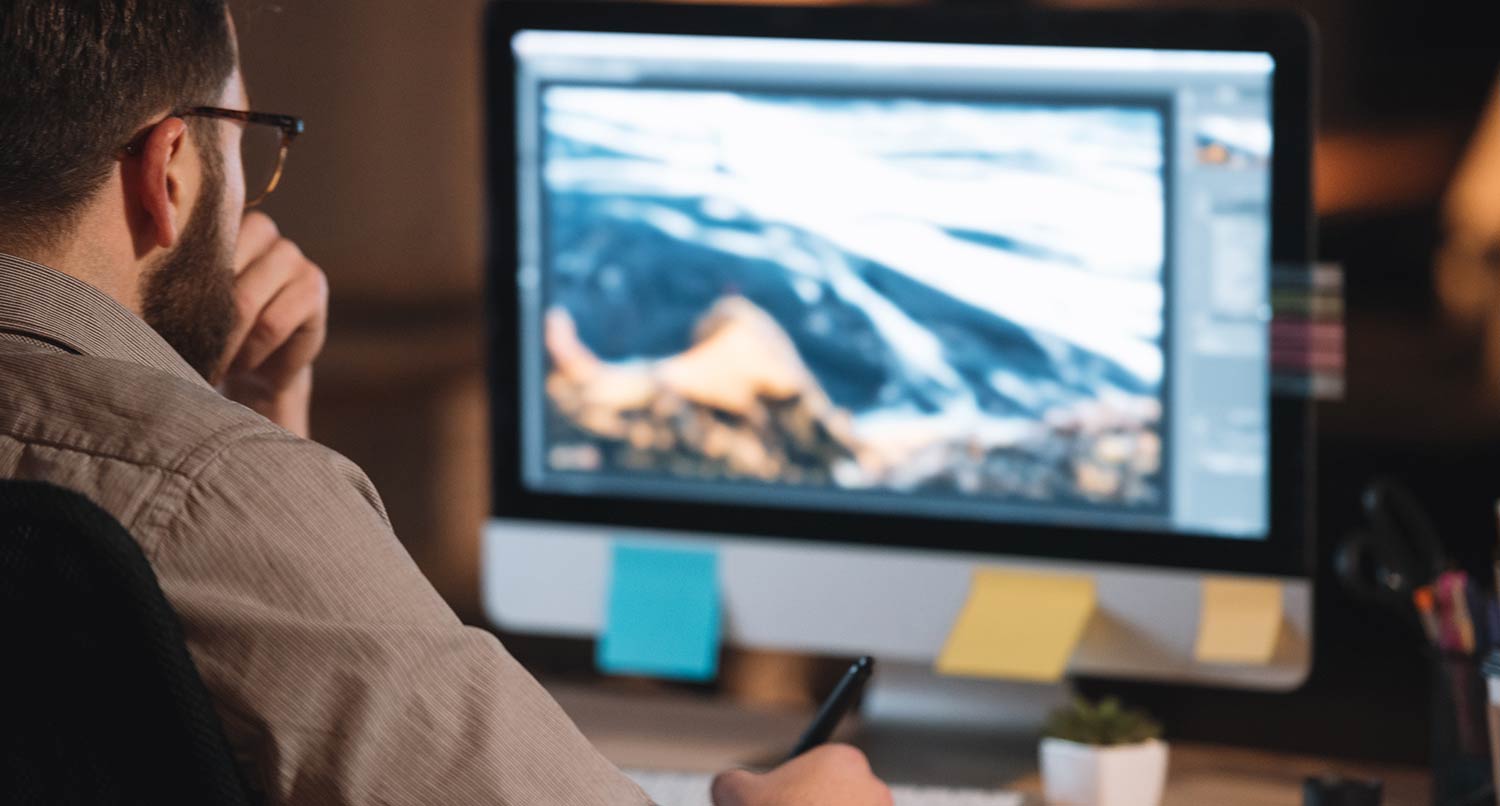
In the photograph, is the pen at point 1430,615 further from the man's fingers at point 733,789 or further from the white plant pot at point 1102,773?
the man's fingers at point 733,789

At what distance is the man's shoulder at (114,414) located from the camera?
1.88 feet

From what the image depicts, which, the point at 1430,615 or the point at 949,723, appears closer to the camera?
the point at 1430,615

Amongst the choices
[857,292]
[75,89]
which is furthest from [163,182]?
[857,292]

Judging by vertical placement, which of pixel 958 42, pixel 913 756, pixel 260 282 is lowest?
pixel 913 756

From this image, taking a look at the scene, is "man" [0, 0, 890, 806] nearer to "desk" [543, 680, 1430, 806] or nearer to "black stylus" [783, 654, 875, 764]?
"black stylus" [783, 654, 875, 764]

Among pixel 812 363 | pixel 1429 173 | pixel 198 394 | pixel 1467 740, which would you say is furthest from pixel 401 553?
pixel 1429 173

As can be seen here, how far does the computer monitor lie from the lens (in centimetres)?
108

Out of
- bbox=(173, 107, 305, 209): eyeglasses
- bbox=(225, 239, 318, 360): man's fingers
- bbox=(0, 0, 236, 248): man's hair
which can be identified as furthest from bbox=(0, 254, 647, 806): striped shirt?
bbox=(225, 239, 318, 360): man's fingers

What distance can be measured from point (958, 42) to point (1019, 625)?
41 centimetres

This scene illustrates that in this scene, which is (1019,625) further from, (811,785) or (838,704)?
(811,785)

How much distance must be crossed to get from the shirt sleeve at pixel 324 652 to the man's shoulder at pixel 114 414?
14mm

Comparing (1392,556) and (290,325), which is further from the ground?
(290,325)

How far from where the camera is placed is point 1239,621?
110 centimetres

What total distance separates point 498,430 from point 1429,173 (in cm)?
73
